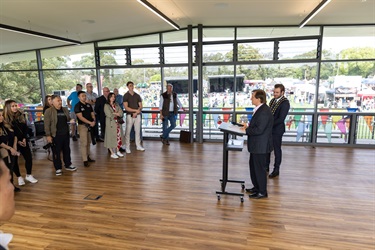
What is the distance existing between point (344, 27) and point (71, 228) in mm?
7326

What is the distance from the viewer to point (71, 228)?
3.06 meters


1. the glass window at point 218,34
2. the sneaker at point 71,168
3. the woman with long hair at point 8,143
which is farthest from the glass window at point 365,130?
the woman with long hair at point 8,143

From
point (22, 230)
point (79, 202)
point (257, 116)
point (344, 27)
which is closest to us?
point (22, 230)

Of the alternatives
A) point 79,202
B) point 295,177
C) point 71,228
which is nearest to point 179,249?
point 71,228

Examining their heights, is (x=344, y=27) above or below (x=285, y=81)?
above

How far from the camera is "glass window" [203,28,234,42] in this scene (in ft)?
22.8

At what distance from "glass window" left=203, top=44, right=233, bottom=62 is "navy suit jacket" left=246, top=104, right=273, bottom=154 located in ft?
12.9

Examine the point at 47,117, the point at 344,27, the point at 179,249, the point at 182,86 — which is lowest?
the point at 179,249

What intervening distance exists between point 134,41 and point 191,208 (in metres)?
5.71

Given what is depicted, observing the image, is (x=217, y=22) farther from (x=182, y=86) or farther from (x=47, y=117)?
(x=47, y=117)

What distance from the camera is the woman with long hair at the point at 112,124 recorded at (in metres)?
5.51

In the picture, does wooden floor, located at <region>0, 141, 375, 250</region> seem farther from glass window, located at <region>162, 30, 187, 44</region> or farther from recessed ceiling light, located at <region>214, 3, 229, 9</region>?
glass window, located at <region>162, 30, 187, 44</region>

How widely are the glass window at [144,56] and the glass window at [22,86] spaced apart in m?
3.66

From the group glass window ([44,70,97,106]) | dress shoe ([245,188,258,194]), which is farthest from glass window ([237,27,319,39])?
glass window ([44,70,97,106])
